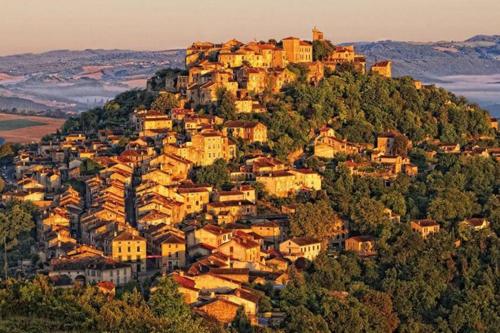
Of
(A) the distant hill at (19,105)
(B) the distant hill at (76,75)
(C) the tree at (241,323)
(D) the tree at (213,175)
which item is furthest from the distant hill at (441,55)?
(C) the tree at (241,323)

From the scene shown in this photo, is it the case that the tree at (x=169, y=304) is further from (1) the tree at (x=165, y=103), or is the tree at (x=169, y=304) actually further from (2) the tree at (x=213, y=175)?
(1) the tree at (x=165, y=103)

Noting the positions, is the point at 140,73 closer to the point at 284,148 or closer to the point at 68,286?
the point at 284,148

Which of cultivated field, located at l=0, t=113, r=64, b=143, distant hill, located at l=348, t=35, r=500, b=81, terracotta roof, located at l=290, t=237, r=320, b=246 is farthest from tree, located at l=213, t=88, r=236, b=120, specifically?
distant hill, located at l=348, t=35, r=500, b=81

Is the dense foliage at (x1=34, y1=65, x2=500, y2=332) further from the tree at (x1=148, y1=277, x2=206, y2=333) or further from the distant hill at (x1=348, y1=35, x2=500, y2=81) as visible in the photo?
the distant hill at (x1=348, y1=35, x2=500, y2=81)

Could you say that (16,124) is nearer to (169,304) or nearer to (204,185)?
(204,185)

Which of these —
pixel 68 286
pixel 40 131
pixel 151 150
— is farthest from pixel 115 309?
pixel 40 131

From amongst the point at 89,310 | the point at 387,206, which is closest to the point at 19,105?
the point at 387,206
